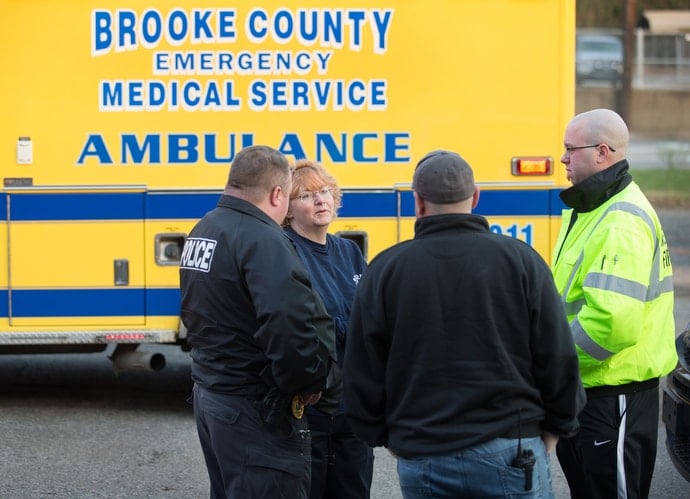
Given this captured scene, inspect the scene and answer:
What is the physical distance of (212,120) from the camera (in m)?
6.71

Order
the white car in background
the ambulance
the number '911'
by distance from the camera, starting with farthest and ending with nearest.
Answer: the white car in background < the number '911' < the ambulance

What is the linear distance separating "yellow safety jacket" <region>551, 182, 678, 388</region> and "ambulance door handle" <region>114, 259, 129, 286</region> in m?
3.33

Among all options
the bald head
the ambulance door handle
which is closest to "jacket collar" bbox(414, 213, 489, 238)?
the bald head

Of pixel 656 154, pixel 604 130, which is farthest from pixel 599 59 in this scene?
pixel 604 130

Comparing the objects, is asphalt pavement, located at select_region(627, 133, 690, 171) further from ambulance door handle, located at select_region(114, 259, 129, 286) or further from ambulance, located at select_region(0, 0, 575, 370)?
ambulance door handle, located at select_region(114, 259, 129, 286)

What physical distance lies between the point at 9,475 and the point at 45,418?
1122mm

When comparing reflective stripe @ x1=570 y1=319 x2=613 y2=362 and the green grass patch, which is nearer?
reflective stripe @ x1=570 y1=319 x2=613 y2=362

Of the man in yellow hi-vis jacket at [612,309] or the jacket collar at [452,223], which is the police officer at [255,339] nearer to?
the jacket collar at [452,223]

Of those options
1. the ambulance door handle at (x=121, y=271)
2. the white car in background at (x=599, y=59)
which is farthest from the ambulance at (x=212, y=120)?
the white car in background at (x=599, y=59)

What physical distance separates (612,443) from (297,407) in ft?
3.66

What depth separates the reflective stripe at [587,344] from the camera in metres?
3.78

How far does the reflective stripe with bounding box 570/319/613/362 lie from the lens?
12.4ft

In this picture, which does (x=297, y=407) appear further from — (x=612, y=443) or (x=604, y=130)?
(x=604, y=130)

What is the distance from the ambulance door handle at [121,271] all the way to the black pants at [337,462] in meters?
2.95
